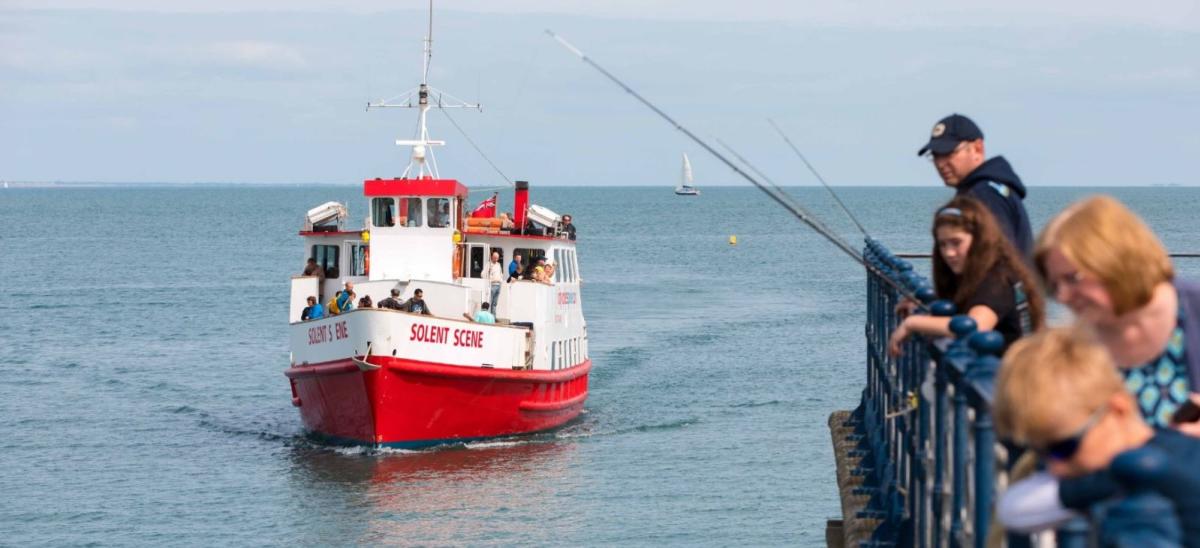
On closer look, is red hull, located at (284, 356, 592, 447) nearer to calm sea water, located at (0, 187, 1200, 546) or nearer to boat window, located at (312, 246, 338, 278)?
calm sea water, located at (0, 187, 1200, 546)

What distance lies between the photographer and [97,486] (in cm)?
2420

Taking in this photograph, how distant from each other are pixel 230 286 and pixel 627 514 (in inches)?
1948

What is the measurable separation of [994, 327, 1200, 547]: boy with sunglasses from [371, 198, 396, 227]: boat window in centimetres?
2449

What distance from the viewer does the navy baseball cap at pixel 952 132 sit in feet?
19.7

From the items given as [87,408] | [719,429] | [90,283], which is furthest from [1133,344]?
[90,283]

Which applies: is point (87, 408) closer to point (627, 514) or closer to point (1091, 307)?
point (627, 514)

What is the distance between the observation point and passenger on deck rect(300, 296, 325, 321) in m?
25.7

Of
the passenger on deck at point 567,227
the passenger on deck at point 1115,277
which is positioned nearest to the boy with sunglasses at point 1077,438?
the passenger on deck at point 1115,277

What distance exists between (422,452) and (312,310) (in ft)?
9.22

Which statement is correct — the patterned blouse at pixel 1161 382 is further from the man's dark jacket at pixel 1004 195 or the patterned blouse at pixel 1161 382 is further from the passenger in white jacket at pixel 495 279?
the passenger in white jacket at pixel 495 279

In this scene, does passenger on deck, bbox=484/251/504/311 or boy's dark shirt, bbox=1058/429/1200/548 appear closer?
boy's dark shirt, bbox=1058/429/1200/548

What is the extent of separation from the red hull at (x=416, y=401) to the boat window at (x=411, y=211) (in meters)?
3.00

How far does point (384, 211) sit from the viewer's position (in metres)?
27.1

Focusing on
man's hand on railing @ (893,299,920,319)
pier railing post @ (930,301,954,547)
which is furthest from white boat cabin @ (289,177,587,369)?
pier railing post @ (930,301,954,547)
